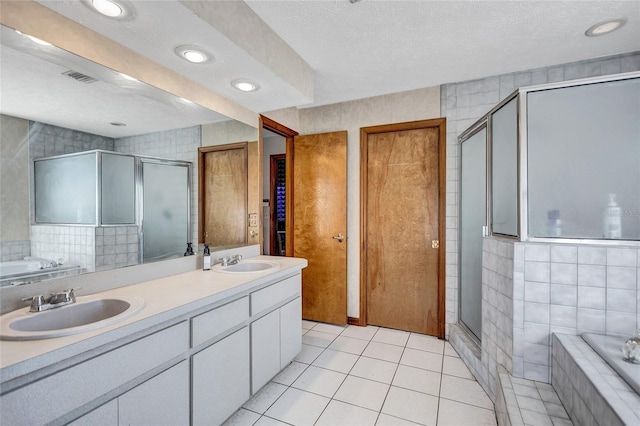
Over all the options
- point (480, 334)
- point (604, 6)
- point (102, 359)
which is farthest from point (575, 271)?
point (102, 359)

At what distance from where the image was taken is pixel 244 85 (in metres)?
2.15

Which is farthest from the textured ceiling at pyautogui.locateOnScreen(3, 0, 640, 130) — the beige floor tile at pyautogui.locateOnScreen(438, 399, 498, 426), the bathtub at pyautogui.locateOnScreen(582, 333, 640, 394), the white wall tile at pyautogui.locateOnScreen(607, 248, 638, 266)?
the beige floor tile at pyautogui.locateOnScreen(438, 399, 498, 426)

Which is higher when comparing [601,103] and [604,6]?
[604,6]

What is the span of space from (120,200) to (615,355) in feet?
9.01

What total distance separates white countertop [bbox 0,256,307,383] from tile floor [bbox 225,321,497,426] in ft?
2.61

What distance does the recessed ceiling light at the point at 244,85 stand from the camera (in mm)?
2082

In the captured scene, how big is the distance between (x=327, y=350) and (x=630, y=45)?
3.42 meters

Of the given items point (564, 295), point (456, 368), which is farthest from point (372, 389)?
point (564, 295)

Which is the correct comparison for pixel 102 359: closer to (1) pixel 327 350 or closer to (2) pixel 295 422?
(2) pixel 295 422

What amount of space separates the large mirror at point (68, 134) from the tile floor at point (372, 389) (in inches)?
50.6

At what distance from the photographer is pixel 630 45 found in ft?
7.16

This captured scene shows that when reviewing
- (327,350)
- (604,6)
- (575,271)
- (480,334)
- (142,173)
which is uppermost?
(604,6)

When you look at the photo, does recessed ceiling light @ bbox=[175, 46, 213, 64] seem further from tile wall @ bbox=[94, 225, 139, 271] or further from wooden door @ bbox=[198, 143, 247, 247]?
tile wall @ bbox=[94, 225, 139, 271]

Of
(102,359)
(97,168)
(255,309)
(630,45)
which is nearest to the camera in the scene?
(102,359)
